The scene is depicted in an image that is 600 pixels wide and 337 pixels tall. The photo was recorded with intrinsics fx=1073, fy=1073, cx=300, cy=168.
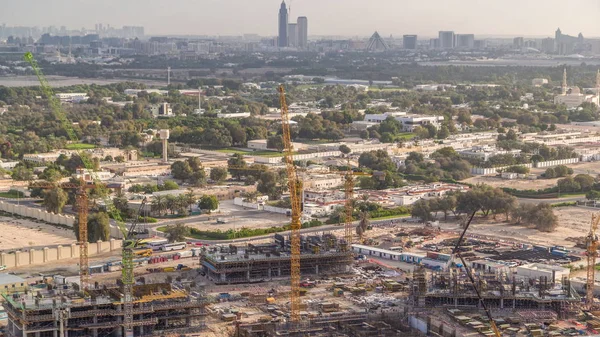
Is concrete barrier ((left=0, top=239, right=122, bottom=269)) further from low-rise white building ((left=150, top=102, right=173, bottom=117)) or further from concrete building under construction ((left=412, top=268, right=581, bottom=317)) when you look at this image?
low-rise white building ((left=150, top=102, right=173, bottom=117))

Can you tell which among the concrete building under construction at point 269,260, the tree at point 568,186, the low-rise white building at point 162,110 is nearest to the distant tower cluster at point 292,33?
the low-rise white building at point 162,110

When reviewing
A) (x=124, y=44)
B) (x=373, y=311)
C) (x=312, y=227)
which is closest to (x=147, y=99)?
(x=312, y=227)

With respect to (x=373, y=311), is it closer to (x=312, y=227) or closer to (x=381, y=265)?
(x=381, y=265)

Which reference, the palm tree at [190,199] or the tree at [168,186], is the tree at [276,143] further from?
the palm tree at [190,199]

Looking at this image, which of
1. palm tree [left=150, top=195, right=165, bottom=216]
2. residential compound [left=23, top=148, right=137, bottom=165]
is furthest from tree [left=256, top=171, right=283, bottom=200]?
residential compound [left=23, top=148, right=137, bottom=165]

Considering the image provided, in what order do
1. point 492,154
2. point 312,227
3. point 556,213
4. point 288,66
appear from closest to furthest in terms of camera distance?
point 312,227 < point 556,213 < point 492,154 < point 288,66

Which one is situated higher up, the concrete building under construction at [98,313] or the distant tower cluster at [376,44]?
the distant tower cluster at [376,44]
